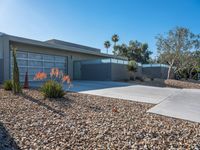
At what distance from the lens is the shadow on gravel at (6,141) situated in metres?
2.75

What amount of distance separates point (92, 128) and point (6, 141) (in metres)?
1.74

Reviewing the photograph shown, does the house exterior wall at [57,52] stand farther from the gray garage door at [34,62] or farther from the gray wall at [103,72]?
the gray wall at [103,72]

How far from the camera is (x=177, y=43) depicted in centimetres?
1942

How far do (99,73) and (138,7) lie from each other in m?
8.83

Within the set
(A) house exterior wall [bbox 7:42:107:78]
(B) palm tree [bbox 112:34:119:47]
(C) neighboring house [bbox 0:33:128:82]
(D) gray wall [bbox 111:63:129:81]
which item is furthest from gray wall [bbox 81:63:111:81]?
(B) palm tree [bbox 112:34:119:47]

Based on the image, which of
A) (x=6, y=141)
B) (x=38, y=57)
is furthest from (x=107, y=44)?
(x=6, y=141)

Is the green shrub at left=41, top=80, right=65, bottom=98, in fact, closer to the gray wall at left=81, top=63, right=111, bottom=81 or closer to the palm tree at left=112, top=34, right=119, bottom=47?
the gray wall at left=81, top=63, right=111, bottom=81

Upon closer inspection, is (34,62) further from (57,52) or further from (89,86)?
(89,86)

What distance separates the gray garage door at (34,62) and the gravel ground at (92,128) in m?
9.44

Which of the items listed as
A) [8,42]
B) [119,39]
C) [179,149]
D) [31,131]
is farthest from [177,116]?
[119,39]

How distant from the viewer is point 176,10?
11.2 m

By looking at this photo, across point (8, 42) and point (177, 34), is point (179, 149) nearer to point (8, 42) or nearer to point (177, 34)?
point (8, 42)

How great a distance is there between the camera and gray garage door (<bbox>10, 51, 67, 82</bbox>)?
1391cm

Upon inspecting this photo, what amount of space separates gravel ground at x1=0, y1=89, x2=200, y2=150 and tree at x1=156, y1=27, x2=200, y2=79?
671 inches
